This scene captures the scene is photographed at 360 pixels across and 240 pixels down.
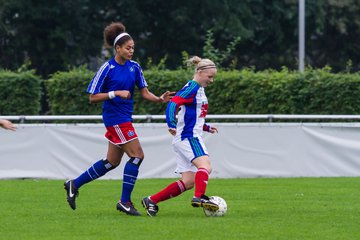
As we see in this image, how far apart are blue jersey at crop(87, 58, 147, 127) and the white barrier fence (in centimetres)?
665

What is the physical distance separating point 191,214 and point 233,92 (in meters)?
9.03

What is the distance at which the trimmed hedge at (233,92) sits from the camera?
2042 centimetres

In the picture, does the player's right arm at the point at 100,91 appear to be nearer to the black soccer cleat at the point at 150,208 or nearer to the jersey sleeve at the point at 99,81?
the jersey sleeve at the point at 99,81

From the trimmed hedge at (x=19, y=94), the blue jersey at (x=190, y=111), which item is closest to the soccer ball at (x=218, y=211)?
the blue jersey at (x=190, y=111)

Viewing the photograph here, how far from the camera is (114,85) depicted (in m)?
11.7

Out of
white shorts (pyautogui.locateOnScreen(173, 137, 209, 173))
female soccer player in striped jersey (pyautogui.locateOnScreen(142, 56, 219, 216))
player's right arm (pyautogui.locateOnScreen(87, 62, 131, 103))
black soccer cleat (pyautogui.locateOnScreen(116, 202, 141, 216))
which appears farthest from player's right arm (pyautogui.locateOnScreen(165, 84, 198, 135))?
black soccer cleat (pyautogui.locateOnScreen(116, 202, 141, 216))

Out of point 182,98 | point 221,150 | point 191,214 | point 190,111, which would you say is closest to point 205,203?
point 191,214

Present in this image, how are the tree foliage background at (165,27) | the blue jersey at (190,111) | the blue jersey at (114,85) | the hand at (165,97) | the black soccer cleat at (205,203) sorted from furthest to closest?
the tree foliage background at (165,27) → the hand at (165,97) → the blue jersey at (114,85) → the blue jersey at (190,111) → the black soccer cleat at (205,203)

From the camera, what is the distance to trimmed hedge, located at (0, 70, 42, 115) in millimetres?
20969

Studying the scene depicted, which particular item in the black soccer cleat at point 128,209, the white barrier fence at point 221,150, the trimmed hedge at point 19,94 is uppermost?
the black soccer cleat at point 128,209

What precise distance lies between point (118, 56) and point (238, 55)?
110 ft

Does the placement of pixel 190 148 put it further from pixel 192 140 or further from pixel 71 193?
pixel 71 193

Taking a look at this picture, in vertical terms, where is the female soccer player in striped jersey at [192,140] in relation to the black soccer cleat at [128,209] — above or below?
above

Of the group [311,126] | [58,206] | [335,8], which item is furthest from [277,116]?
[335,8]
